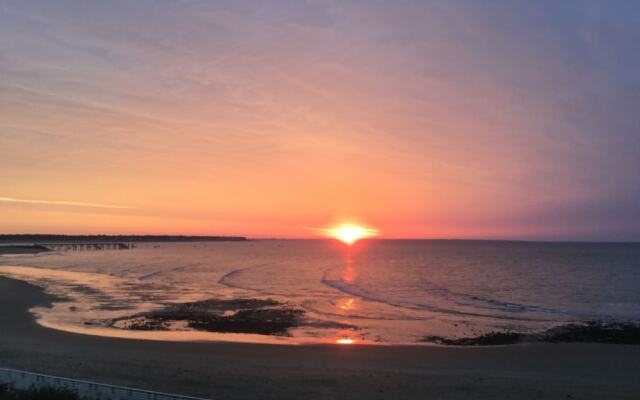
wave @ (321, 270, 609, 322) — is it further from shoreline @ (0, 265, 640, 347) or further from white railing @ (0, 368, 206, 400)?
white railing @ (0, 368, 206, 400)

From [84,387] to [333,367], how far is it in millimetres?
8890

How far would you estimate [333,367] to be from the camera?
18.3m

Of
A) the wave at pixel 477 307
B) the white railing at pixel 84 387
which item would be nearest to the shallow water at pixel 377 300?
the wave at pixel 477 307

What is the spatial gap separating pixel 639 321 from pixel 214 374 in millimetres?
27924

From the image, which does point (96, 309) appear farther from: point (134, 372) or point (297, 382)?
point (297, 382)

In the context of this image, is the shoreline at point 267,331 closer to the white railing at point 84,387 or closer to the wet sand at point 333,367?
the wet sand at point 333,367

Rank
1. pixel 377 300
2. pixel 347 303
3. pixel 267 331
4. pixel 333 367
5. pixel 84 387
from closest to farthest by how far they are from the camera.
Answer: pixel 84 387 < pixel 333 367 < pixel 267 331 < pixel 347 303 < pixel 377 300

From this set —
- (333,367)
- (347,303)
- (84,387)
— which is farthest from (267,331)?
(84,387)

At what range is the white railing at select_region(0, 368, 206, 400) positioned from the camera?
11328 mm

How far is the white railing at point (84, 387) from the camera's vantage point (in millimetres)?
11328

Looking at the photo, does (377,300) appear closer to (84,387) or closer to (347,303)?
(347,303)

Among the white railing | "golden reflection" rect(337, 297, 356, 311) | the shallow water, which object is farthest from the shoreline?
the white railing

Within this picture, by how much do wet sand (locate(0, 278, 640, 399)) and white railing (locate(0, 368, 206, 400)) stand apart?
9.65ft

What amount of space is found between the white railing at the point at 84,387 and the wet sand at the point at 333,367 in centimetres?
294
